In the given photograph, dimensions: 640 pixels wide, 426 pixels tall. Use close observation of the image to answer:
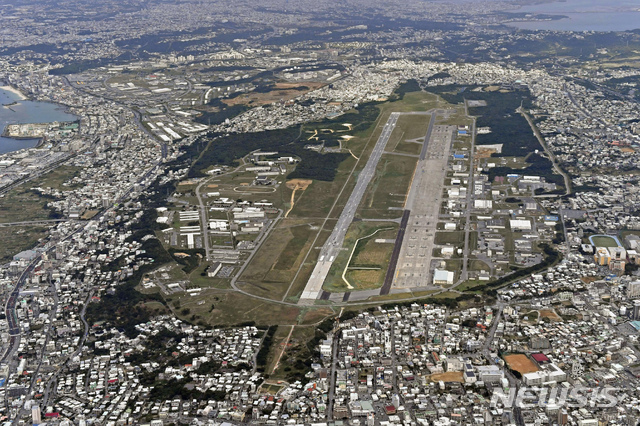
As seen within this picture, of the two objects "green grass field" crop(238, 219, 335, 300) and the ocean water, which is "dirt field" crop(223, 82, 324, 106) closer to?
the ocean water

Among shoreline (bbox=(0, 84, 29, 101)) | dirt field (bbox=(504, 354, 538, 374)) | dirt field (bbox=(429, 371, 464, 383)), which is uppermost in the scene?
dirt field (bbox=(504, 354, 538, 374))

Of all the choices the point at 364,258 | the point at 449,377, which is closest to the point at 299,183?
the point at 364,258

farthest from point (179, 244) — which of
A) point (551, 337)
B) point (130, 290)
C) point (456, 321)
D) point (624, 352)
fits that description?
point (624, 352)

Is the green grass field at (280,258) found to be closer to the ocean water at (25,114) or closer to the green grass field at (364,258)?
the green grass field at (364,258)

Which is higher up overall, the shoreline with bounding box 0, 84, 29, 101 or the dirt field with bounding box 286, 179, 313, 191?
the dirt field with bounding box 286, 179, 313, 191

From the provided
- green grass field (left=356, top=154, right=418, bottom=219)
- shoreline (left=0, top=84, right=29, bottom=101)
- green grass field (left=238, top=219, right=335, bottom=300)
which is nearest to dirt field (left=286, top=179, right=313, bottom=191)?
green grass field (left=356, top=154, right=418, bottom=219)

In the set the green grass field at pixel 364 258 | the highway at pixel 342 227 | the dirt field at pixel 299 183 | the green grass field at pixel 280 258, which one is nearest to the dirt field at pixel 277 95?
the highway at pixel 342 227
